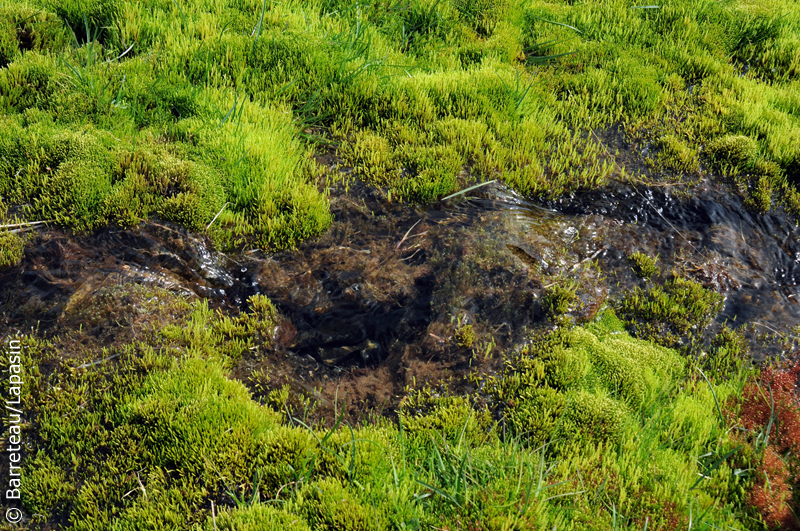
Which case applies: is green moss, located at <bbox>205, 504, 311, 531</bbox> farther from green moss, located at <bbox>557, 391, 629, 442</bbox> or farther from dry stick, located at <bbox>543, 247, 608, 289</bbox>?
dry stick, located at <bbox>543, 247, 608, 289</bbox>

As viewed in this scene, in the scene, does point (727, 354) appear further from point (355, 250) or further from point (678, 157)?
point (355, 250)

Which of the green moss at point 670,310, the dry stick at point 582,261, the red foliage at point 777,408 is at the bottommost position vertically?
the red foliage at point 777,408

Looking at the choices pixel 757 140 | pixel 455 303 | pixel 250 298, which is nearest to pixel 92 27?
pixel 250 298

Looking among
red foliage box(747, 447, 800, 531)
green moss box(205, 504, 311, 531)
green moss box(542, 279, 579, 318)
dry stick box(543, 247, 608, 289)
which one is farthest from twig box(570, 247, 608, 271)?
green moss box(205, 504, 311, 531)

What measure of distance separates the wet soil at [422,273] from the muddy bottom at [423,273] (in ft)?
0.04

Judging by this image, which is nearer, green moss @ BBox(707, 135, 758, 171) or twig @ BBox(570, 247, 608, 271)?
twig @ BBox(570, 247, 608, 271)

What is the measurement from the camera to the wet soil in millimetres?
4402

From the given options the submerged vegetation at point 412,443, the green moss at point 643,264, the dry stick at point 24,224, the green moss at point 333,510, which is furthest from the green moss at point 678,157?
the dry stick at point 24,224

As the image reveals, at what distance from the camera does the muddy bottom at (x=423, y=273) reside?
440 centimetres

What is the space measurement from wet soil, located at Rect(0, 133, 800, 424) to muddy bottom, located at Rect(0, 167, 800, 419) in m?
0.01

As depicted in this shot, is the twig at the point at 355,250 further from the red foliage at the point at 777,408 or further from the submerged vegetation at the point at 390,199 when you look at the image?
the red foliage at the point at 777,408

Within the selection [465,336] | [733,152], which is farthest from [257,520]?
[733,152]

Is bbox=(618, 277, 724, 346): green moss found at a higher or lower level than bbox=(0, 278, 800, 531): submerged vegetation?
higher

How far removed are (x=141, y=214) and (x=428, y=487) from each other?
11.2 ft
